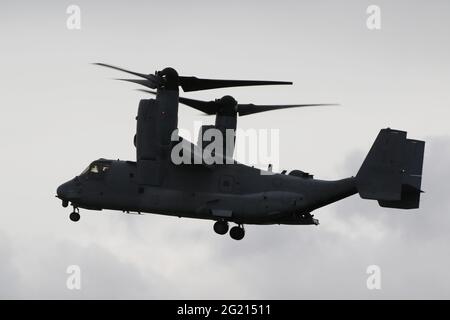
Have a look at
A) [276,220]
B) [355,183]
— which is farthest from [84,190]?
[355,183]

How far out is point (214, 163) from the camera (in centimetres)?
4869

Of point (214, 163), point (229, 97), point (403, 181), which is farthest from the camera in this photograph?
point (229, 97)

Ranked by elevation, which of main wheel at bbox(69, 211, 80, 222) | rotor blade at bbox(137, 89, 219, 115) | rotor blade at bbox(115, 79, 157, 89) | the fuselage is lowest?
main wheel at bbox(69, 211, 80, 222)

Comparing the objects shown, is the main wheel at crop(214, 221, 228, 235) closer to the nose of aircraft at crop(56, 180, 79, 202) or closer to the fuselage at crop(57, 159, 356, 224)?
the fuselage at crop(57, 159, 356, 224)

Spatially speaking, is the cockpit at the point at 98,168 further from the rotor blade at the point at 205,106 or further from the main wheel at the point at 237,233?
the main wheel at the point at 237,233

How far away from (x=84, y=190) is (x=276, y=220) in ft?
31.7

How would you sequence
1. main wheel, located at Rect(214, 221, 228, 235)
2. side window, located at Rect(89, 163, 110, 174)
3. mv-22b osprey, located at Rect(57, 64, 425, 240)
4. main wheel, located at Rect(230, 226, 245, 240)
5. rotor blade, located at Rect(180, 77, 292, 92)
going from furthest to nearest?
side window, located at Rect(89, 163, 110, 174)
rotor blade, located at Rect(180, 77, 292, 92)
main wheel, located at Rect(230, 226, 245, 240)
main wheel, located at Rect(214, 221, 228, 235)
mv-22b osprey, located at Rect(57, 64, 425, 240)

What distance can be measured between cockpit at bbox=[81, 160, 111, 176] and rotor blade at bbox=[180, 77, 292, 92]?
5.21 m

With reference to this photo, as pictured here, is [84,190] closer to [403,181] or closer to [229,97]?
[229,97]

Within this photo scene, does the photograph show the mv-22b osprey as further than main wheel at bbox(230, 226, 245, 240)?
No

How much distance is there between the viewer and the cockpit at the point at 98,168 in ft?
167

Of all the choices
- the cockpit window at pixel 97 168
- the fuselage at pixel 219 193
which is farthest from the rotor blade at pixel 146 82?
the cockpit window at pixel 97 168

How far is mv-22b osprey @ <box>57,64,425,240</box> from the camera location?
46.0m

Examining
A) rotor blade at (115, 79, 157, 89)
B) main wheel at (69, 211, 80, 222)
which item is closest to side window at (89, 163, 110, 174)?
main wheel at (69, 211, 80, 222)
